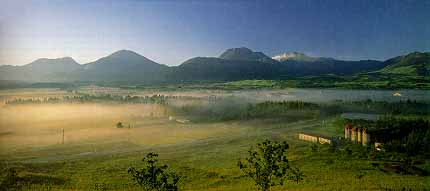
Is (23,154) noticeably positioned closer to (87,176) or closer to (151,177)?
(87,176)

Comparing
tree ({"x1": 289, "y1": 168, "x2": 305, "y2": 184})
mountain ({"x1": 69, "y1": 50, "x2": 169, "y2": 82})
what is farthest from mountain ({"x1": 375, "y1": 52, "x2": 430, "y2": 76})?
tree ({"x1": 289, "y1": 168, "x2": 305, "y2": 184})

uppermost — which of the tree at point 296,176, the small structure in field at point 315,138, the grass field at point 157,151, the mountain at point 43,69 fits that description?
the mountain at point 43,69

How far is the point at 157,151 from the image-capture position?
122 ft

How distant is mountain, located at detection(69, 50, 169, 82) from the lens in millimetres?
Result: 135125

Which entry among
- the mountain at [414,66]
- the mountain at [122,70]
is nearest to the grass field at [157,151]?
the mountain at [122,70]

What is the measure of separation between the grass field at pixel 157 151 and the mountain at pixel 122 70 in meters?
64.1

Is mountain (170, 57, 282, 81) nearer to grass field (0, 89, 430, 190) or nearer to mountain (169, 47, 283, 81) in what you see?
mountain (169, 47, 283, 81)

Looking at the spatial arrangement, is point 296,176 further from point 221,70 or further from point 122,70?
point 221,70

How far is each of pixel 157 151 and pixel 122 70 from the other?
115 metres

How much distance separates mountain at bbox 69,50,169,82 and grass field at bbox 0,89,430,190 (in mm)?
64093

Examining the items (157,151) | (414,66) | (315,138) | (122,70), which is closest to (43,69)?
(122,70)

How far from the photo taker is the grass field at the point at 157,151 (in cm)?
2408

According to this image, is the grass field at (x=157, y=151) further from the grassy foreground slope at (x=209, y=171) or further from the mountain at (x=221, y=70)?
the mountain at (x=221, y=70)

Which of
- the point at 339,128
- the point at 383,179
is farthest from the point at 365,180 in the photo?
the point at 339,128
